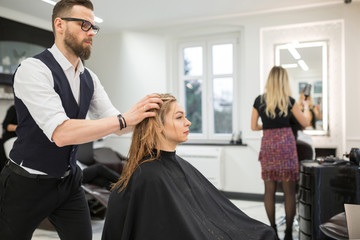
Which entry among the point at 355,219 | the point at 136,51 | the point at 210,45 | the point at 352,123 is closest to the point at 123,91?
the point at 136,51

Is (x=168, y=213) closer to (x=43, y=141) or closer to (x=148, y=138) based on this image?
(x=148, y=138)

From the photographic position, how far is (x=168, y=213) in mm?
1312

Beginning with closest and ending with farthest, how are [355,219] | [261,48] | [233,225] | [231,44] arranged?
[355,219]
[233,225]
[261,48]
[231,44]

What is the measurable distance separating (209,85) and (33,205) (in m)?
4.27

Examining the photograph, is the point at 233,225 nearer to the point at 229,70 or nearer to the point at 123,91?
the point at 229,70

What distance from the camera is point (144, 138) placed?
4.89ft

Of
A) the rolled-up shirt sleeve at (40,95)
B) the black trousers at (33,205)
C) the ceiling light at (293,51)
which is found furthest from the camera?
the ceiling light at (293,51)

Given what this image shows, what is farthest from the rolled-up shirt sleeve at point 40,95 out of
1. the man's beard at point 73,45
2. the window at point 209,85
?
the window at point 209,85

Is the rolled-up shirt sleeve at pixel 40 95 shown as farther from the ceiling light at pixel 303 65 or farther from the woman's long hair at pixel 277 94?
the ceiling light at pixel 303 65

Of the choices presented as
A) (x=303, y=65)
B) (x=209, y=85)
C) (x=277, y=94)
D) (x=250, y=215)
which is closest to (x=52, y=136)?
(x=277, y=94)

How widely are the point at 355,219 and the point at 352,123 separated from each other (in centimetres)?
338

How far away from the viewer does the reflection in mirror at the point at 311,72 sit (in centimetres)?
448

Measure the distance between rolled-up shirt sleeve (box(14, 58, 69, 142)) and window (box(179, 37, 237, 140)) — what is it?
418 cm

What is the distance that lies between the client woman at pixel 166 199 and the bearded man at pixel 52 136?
188 millimetres
